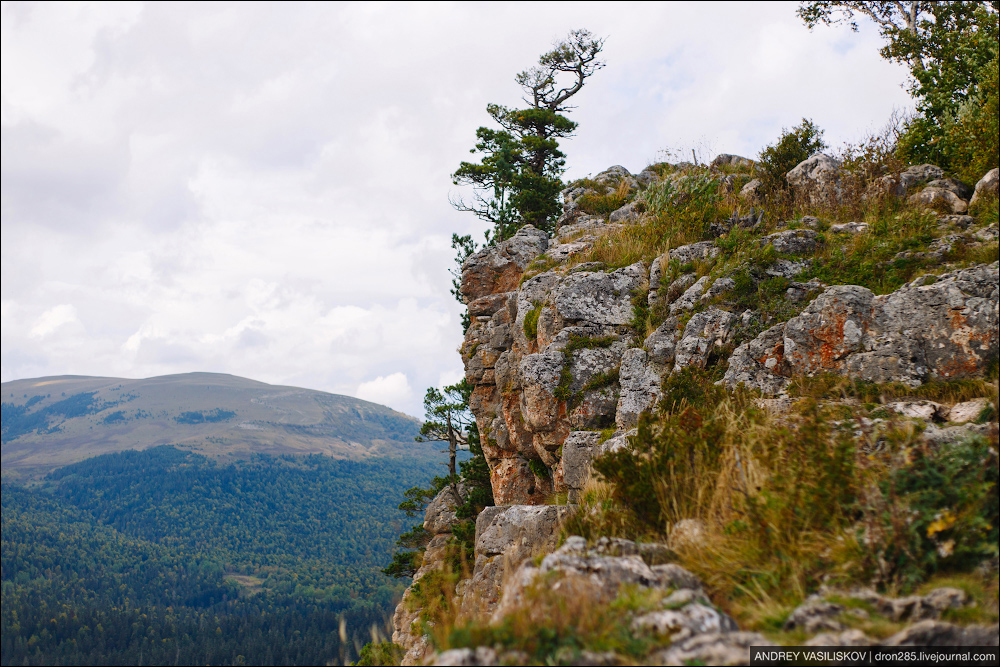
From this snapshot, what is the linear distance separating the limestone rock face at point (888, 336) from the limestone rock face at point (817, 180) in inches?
192

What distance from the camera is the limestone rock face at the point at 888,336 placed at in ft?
20.0

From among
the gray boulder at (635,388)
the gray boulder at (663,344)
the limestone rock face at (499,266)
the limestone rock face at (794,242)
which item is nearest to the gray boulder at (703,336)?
the gray boulder at (663,344)

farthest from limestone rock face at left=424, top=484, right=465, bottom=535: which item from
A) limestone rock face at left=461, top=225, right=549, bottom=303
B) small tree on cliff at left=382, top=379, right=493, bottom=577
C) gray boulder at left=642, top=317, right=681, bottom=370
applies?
gray boulder at left=642, top=317, right=681, bottom=370

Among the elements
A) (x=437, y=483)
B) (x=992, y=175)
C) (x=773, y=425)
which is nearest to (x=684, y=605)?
(x=773, y=425)

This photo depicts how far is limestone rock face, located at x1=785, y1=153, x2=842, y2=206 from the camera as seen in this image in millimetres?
11188

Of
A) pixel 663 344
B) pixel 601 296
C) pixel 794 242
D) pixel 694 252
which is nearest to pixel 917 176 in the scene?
pixel 794 242

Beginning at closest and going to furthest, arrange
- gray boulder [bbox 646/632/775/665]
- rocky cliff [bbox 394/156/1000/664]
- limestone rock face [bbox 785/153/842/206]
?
gray boulder [bbox 646/632/775/665] → rocky cliff [bbox 394/156/1000/664] → limestone rock face [bbox 785/153/842/206]

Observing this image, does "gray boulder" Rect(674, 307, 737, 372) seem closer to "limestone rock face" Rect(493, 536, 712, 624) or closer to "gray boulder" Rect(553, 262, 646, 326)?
"gray boulder" Rect(553, 262, 646, 326)

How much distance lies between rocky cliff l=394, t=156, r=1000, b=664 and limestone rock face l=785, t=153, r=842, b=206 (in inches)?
1.3

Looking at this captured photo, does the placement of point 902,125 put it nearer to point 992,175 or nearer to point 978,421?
point 992,175

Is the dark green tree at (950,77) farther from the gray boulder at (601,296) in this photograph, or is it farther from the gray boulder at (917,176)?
the gray boulder at (601,296)

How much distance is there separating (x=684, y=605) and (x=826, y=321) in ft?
16.7

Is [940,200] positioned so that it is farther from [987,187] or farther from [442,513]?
[442,513]

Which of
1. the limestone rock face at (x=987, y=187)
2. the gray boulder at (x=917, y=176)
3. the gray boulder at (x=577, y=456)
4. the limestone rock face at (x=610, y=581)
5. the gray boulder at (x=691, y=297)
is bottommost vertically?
the limestone rock face at (x=610, y=581)
